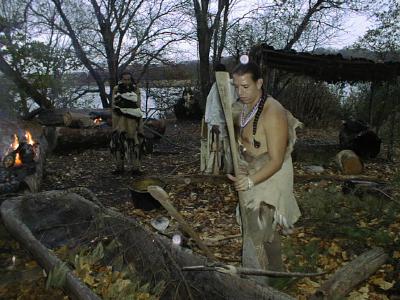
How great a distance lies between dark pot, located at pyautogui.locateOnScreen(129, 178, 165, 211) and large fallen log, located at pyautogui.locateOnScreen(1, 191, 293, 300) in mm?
1423

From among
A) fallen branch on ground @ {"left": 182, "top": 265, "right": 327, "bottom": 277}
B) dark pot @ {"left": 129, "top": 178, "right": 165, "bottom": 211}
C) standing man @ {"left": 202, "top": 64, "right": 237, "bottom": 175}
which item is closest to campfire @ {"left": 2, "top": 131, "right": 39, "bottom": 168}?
dark pot @ {"left": 129, "top": 178, "right": 165, "bottom": 211}

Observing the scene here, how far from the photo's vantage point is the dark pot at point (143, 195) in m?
6.78

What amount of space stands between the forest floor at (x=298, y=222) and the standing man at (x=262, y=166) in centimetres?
65

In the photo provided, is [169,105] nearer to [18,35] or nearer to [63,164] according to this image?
[18,35]

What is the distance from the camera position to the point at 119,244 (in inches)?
172

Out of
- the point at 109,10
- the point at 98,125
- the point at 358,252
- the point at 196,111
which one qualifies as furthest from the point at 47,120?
the point at 358,252

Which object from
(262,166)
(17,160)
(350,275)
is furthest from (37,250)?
(17,160)

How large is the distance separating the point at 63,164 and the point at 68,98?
899cm

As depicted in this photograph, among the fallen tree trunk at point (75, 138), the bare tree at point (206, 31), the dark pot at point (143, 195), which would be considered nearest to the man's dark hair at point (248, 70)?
the dark pot at point (143, 195)

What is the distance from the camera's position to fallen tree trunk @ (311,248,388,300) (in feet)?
11.3

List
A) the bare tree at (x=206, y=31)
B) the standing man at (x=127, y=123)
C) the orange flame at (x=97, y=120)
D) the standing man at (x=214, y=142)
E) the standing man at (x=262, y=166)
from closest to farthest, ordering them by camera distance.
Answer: the standing man at (x=262, y=166) < the standing man at (x=214, y=142) < the standing man at (x=127, y=123) < the orange flame at (x=97, y=120) < the bare tree at (x=206, y=31)

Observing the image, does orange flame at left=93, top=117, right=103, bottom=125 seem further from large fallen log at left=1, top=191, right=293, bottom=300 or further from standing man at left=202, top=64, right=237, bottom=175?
large fallen log at left=1, top=191, right=293, bottom=300

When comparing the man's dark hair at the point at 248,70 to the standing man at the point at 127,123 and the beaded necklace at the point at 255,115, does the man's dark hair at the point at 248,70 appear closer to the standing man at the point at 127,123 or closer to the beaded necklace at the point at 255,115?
the beaded necklace at the point at 255,115

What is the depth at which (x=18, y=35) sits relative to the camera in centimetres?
1258
